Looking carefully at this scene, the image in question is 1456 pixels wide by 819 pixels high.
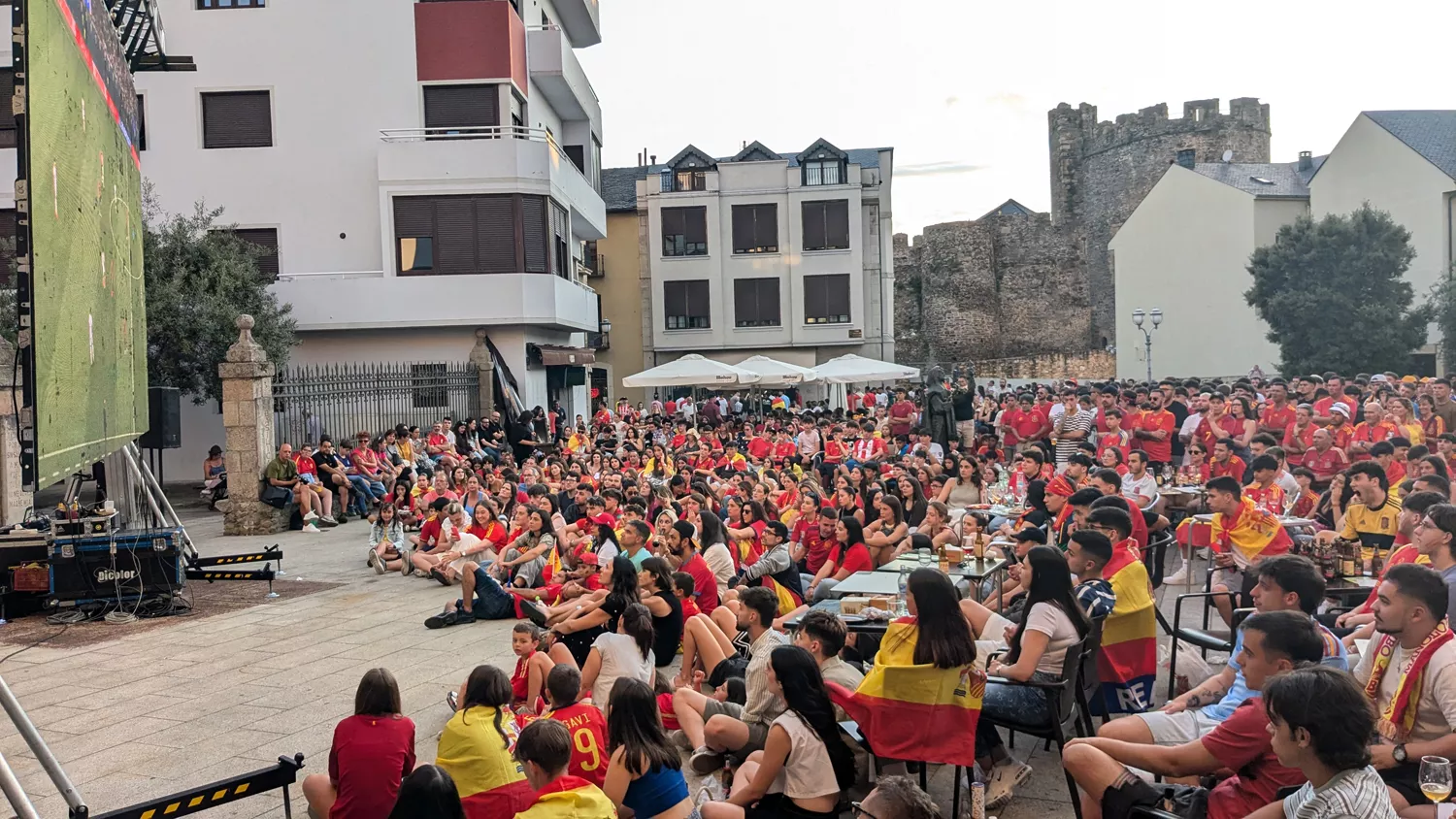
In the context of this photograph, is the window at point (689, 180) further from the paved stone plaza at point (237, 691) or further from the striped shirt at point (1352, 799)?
the striped shirt at point (1352, 799)

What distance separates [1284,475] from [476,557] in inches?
351

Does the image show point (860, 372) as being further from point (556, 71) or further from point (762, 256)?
point (762, 256)

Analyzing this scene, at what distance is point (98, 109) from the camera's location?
25.6ft

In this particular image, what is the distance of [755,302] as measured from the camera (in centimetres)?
4203

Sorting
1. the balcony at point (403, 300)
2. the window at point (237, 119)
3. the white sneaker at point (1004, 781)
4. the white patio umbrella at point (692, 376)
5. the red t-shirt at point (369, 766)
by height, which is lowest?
the white sneaker at point (1004, 781)

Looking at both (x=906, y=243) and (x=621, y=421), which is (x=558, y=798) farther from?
(x=906, y=243)

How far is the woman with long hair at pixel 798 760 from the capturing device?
4.81 metres

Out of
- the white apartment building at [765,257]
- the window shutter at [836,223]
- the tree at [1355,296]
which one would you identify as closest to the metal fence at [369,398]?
the white apartment building at [765,257]

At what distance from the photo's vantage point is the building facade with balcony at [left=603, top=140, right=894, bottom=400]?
41375mm

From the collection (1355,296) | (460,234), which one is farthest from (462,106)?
(1355,296)

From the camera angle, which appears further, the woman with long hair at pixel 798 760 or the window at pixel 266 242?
the window at pixel 266 242

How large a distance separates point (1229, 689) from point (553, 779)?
10.6 feet

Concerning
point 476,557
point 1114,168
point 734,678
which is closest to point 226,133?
point 476,557

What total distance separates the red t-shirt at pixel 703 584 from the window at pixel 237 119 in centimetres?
2198
